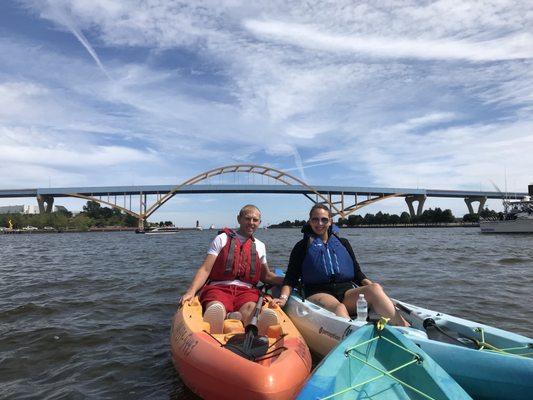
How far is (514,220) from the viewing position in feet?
116

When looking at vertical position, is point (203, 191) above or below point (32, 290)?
above

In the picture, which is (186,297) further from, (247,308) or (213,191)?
(213,191)

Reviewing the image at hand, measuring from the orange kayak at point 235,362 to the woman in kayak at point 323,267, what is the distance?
91 centimetres

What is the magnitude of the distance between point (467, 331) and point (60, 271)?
12.6 metres

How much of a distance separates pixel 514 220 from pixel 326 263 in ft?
121

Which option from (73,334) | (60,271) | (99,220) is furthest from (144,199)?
(73,334)

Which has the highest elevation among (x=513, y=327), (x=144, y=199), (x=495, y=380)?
(x=144, y=199)

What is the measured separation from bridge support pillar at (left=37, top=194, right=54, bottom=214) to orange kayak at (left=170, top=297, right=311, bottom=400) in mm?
85908

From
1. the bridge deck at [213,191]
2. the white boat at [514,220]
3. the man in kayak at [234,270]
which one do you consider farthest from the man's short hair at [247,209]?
the bridge deck at [213,191]

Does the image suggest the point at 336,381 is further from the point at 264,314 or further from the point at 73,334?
the point at 73,334

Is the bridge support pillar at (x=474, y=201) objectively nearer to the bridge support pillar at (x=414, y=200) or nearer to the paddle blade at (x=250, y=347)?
Result: the bridge support pillar at (x=414, y=200)

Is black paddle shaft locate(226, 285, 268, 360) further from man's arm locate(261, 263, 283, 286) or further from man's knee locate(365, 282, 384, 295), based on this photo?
man's arm locate(261, 263, 283, 286)

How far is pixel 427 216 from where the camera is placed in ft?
274

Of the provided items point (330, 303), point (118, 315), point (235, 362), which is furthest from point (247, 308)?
point (118, 315)
